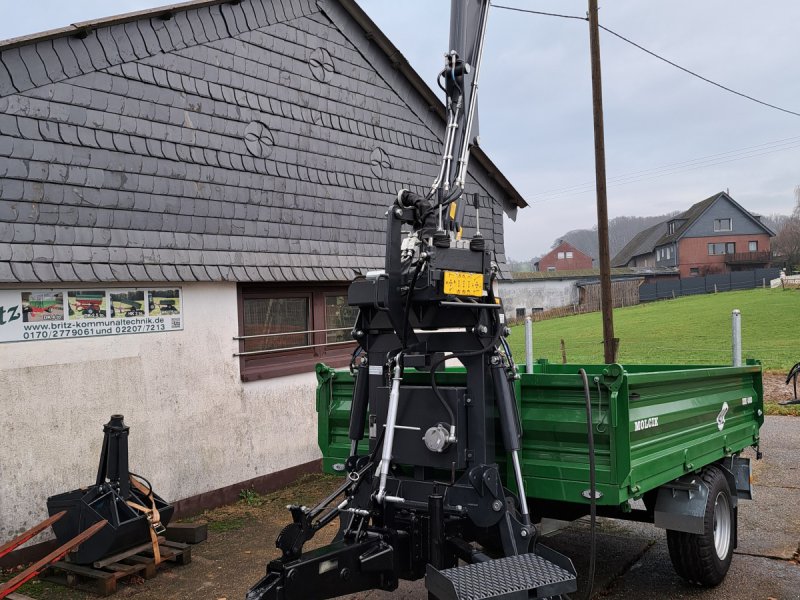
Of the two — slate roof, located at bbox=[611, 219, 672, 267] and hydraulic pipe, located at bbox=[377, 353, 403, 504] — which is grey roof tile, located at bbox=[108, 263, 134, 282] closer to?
hydraulic pipe, located at bbox=[377, 353, 403, 504]

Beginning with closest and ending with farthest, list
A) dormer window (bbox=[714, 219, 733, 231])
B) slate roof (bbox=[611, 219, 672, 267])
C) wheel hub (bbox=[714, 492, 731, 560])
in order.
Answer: wheel hub (bbox=[714, 492, 731, 560]) < dormer window (bbox=[714, 219, 733, 231]) < slate roof (bbox=[611, 219, 672, 267])

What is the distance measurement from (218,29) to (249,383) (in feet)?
12.7

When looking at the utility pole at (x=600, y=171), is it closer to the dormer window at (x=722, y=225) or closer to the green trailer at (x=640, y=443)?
the green trailer at (x=640, y=443)

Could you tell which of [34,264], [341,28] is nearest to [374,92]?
[341,28]

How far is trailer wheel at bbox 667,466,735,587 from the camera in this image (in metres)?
5.21

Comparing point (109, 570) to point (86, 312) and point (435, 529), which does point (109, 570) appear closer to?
point (86, 312)

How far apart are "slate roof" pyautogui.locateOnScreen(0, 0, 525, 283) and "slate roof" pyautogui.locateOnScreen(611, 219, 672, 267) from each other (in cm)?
6621

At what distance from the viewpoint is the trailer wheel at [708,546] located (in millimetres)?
5211

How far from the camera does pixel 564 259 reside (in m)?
93.3

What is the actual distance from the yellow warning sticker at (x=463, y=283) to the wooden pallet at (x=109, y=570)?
3424 millimetres

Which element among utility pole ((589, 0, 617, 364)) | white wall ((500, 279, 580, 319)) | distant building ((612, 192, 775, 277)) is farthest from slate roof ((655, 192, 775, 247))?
utility pole ((589, 0, 617, 364))

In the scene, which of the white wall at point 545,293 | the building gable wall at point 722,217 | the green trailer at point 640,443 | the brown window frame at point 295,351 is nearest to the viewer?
the green trailer at point 640,443

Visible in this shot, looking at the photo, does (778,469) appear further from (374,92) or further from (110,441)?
(110,441)

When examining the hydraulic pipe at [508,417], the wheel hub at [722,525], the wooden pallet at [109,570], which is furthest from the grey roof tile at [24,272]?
the wheel hub at [722,525]
